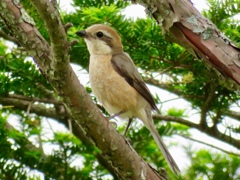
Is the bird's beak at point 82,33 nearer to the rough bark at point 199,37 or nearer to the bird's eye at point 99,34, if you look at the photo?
the bird's eye at point 99,34

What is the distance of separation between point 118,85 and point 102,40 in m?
0.56

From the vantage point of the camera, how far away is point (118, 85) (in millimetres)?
4914

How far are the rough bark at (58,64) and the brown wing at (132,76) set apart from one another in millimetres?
1217

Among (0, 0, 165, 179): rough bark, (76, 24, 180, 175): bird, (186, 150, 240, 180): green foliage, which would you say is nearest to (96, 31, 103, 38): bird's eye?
(76, 24, 180, 175): bird

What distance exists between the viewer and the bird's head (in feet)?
16.5

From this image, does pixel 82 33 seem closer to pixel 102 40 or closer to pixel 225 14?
pixel 102 40

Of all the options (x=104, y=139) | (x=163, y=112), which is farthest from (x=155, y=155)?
(x=104, y=139)

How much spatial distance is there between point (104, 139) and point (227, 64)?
34.9 inches

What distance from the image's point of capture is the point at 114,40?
16.9 ft

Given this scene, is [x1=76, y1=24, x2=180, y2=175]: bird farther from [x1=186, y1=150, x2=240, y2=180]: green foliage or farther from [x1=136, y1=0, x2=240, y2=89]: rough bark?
[x1=186, y1=150, x2=240, y2=180]: green foliage

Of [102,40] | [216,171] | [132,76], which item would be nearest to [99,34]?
[102,40]

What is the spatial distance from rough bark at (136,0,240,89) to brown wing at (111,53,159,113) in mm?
1229

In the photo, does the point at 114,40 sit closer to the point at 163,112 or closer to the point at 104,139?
the point at 163,112

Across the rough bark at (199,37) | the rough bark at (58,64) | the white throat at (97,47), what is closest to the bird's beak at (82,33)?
the white throat at (97,47)
